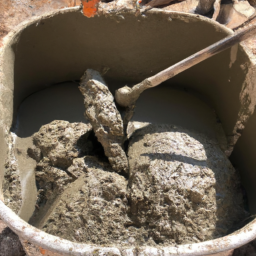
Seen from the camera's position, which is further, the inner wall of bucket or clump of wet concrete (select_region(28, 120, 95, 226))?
the inner wall of bucket

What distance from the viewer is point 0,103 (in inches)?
54.1

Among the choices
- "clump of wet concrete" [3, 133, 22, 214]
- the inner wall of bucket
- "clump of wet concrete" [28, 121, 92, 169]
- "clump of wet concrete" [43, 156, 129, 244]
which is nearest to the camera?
"clump of wet concrete" [43, 156, 129, 244]

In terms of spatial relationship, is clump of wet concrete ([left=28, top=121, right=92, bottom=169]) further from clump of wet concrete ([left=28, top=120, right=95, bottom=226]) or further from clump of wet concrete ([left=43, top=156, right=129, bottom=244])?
clump of wet concrete ([left=43, top=156, right=129, bottom=244])

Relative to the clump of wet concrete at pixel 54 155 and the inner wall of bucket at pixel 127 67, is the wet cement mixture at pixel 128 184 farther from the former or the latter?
the inner wall of bucket at pixel 127 67

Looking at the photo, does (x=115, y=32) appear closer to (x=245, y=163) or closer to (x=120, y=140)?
(x=120, y=140)

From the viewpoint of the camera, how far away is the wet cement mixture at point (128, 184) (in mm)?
1162

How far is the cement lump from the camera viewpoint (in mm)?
1376

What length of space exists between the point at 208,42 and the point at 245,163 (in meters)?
0.77

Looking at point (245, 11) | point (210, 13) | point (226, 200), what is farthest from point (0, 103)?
point (245, 11)

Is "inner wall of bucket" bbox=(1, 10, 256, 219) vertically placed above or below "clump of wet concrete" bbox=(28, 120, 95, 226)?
above

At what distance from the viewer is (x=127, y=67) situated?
1.92 meters

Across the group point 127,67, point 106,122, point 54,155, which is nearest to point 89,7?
point 127,67

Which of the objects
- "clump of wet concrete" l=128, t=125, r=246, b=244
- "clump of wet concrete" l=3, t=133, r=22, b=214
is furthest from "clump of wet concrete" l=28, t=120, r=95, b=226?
"clump of wet concrete" l=128, t=125, r=246, b=244

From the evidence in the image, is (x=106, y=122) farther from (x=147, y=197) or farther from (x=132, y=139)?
(x=147, y=197)
